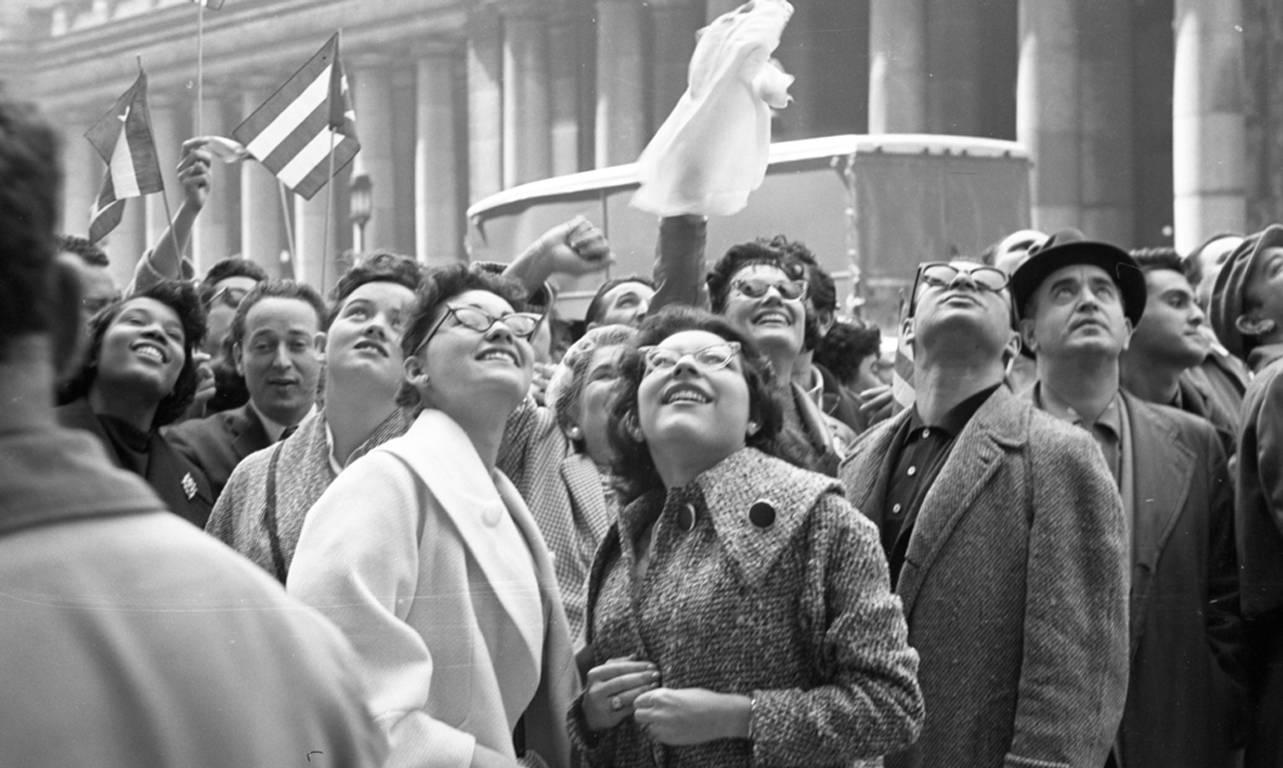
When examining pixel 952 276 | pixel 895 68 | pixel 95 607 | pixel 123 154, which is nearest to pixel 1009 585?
pixel 952 276

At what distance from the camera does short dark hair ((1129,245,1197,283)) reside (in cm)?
523

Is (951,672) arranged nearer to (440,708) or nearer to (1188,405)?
(440,708)

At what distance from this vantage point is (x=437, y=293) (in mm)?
3742

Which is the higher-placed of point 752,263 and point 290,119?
point 290,119

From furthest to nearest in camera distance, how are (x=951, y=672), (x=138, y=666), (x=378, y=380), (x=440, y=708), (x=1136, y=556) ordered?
(x=1136, y=556)
(x=951, y=672)
(x=378, y=380)
(x=440, y=708)
(x=138, y=666)

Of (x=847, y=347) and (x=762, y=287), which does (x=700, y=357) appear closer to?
(x=762, y=287)

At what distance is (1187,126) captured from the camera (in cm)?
441

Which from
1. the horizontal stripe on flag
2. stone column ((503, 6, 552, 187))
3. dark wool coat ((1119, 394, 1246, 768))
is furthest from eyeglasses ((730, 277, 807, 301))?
the horizontal stripe on flag

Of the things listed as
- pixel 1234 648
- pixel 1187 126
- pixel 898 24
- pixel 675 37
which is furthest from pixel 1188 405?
pixel 675 37

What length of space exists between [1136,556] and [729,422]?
61.5 inches

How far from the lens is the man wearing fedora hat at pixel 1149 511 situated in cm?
488

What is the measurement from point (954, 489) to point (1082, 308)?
2.56 ft

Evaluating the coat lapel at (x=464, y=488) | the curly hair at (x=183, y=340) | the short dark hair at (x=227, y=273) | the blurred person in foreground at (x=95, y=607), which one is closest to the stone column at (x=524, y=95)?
the coat lapel at (x=464, y=488)

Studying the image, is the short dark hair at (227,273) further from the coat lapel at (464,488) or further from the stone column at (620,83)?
the stone column at (620,83)
